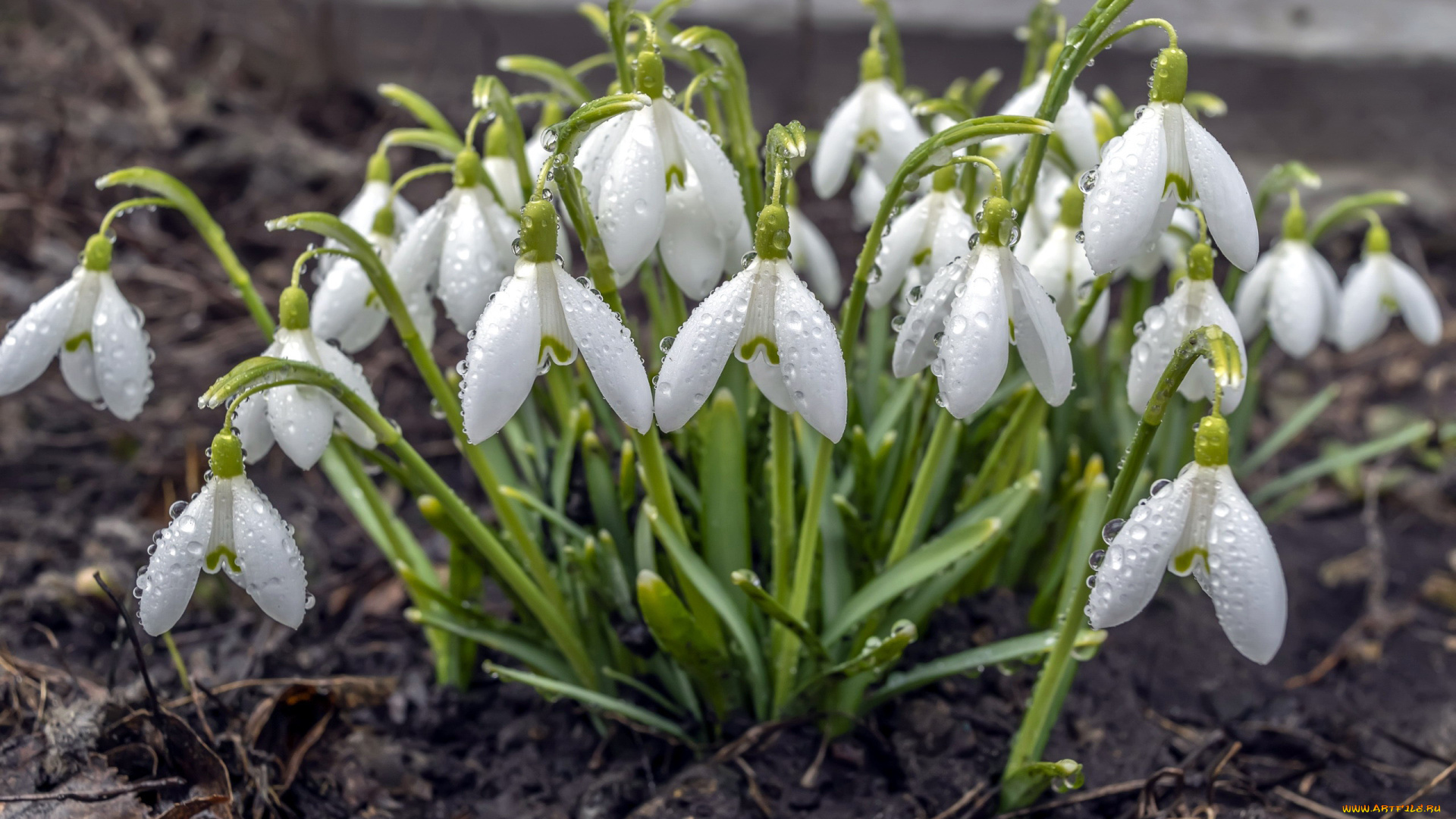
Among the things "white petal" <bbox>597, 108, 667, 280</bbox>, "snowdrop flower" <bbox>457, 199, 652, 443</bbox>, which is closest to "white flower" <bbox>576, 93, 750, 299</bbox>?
"white petal" <bbox>597, 108, 667, 280</bbox>

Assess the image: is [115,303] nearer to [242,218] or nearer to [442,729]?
[442,729]

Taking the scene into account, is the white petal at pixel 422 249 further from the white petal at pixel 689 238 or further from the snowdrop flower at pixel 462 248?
the white petal at pixel 689 238

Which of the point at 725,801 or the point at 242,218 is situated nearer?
the point at 725,801

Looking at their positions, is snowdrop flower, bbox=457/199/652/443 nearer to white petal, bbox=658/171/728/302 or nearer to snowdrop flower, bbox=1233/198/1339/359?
white petal, bbox=658/171/728/302

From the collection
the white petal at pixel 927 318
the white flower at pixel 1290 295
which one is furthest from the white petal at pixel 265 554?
the white flower at pixel 1290 295

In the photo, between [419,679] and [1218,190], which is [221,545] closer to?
[419,679]

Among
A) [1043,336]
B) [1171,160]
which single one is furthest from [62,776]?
[1171,160]
